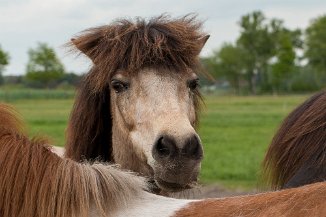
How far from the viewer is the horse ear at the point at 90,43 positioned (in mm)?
4090

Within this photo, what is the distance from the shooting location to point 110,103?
4035mm

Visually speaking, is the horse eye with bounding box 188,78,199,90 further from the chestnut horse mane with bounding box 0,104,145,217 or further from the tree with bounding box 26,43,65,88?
the tree with bounding box 26,43,65,88

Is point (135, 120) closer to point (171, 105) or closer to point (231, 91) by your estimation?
point (171, 105)

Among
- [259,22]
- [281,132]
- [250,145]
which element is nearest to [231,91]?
[259,22]

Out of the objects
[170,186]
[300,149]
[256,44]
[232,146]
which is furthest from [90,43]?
[256,44]

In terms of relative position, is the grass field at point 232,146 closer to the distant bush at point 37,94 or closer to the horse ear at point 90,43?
the horse ear at point 90,43

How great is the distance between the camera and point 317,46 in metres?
60.5

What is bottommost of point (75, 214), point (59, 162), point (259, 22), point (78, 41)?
point (75, 214)

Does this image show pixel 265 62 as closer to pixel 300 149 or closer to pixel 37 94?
pixel 37 94

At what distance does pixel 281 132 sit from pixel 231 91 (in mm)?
66563

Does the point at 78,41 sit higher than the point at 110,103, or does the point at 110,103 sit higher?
the point at 78,41

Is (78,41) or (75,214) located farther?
(78,41)

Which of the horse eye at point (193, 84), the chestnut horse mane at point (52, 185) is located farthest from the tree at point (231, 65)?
the chestnut horse mane at point (52, 185)

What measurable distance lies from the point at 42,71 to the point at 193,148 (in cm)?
5238
